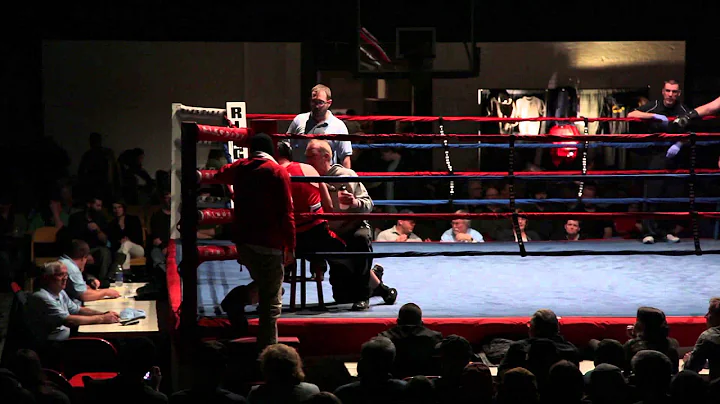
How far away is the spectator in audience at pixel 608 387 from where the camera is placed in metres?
3.23

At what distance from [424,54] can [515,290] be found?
3.39 meters

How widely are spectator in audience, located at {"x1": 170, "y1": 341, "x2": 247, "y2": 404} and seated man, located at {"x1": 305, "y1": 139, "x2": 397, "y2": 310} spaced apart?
1.34m

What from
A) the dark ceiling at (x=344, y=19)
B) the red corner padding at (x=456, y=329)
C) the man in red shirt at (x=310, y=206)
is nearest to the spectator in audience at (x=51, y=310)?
the red corner padding at (x=456, y=329)

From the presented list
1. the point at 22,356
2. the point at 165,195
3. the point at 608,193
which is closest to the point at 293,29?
the point at 165,195

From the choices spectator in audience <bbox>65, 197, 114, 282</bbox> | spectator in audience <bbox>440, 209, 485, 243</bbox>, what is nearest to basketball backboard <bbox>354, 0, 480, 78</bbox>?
spectator in audience <bbox>440, 209, 485, 243</bbox>

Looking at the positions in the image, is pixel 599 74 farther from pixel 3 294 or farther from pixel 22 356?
pixel 22 356

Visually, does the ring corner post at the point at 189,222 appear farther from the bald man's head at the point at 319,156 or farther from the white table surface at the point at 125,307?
the white table surface at the point at 125,307

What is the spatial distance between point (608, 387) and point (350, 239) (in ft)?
6.15

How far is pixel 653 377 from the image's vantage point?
10.5 ft

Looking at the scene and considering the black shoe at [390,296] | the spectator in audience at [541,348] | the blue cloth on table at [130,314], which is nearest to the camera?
the spectator in audience at [541,348]

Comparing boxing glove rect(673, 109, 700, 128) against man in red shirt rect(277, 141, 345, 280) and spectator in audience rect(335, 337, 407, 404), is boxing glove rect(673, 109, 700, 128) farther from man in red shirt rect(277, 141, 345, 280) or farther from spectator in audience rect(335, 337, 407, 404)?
spectator in audience rect(335, 337, 407, 404)

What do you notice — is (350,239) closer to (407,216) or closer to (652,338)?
(407,216)

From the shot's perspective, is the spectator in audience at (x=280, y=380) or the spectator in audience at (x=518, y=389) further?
the spectator in audience at (x=280, y=380)

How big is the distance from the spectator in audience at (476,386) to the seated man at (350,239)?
142 centimetres
